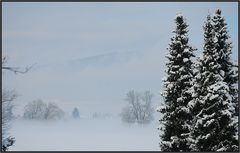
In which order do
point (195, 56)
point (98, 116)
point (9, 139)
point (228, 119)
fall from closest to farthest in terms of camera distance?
point (9, 139) → point (228, 119) → point (195, 56) → point (98, 116)

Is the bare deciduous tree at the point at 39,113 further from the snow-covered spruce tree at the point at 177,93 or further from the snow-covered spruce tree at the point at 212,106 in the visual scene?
the snow-covered spruce tree at the point at 212,106

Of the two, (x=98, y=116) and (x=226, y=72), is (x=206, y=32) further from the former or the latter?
(x=98, y=116)

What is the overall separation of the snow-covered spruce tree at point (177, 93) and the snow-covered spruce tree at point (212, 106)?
136cm

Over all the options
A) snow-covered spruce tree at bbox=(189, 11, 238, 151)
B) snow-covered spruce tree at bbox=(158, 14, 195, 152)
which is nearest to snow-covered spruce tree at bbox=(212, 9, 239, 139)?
snow-covered spruce tree at bbox=(189, 11, 238, 151)

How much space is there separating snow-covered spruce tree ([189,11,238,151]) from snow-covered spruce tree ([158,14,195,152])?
Answer: 4.45ft

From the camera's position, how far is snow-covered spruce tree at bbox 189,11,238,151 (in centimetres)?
2584

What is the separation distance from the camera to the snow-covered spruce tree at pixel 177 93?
95.6 feet

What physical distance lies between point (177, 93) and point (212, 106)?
4.15 m

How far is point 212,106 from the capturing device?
2620 cm

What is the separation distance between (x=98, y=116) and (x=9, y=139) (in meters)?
105

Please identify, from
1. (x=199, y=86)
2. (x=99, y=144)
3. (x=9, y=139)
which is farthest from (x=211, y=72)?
(x=99, y=144)

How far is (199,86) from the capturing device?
27.5m

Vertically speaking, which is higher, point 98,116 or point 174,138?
point 98,116

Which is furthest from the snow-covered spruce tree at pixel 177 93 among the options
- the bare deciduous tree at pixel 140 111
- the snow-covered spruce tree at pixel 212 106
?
the bare deciduous tree at pixel 140 111
